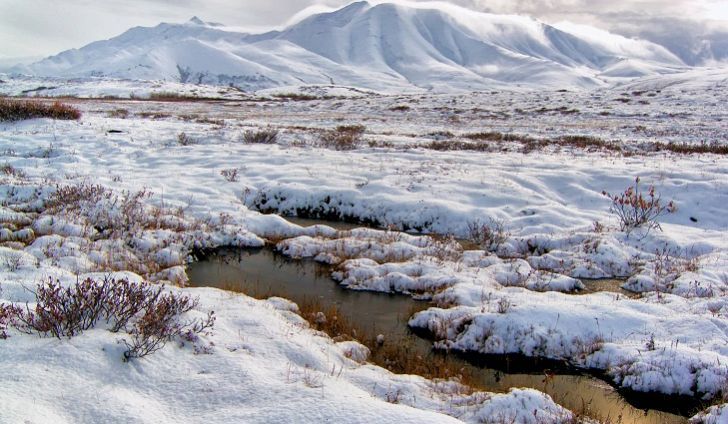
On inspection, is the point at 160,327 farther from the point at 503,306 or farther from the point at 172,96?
the point at 172,96

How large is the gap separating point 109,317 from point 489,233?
902cm

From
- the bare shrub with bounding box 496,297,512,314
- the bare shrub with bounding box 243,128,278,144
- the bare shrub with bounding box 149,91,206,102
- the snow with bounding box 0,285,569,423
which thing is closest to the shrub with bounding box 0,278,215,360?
the snow with bounding box 0,285,569,423

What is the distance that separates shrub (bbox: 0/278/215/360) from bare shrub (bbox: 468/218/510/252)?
7.69 metres

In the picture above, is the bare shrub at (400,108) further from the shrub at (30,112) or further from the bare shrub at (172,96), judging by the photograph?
the bare shrub at (172,96)

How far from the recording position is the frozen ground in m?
5.33

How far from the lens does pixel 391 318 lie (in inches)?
342

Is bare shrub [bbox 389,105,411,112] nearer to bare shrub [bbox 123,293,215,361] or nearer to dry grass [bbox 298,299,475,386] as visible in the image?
dry grass [bbox 298,299,475,386]

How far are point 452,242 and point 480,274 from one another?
1933mm

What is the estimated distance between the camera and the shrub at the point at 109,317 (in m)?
5.39

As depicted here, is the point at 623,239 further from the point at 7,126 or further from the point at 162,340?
the point at 7,126

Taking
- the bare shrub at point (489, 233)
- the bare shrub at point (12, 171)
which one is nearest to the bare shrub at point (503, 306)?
the bare shrub at point (489, 233)

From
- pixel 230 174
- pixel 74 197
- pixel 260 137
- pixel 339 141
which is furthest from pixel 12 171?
pixel 339 141

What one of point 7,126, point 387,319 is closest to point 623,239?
point 387,319

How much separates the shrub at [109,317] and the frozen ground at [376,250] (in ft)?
0.63
